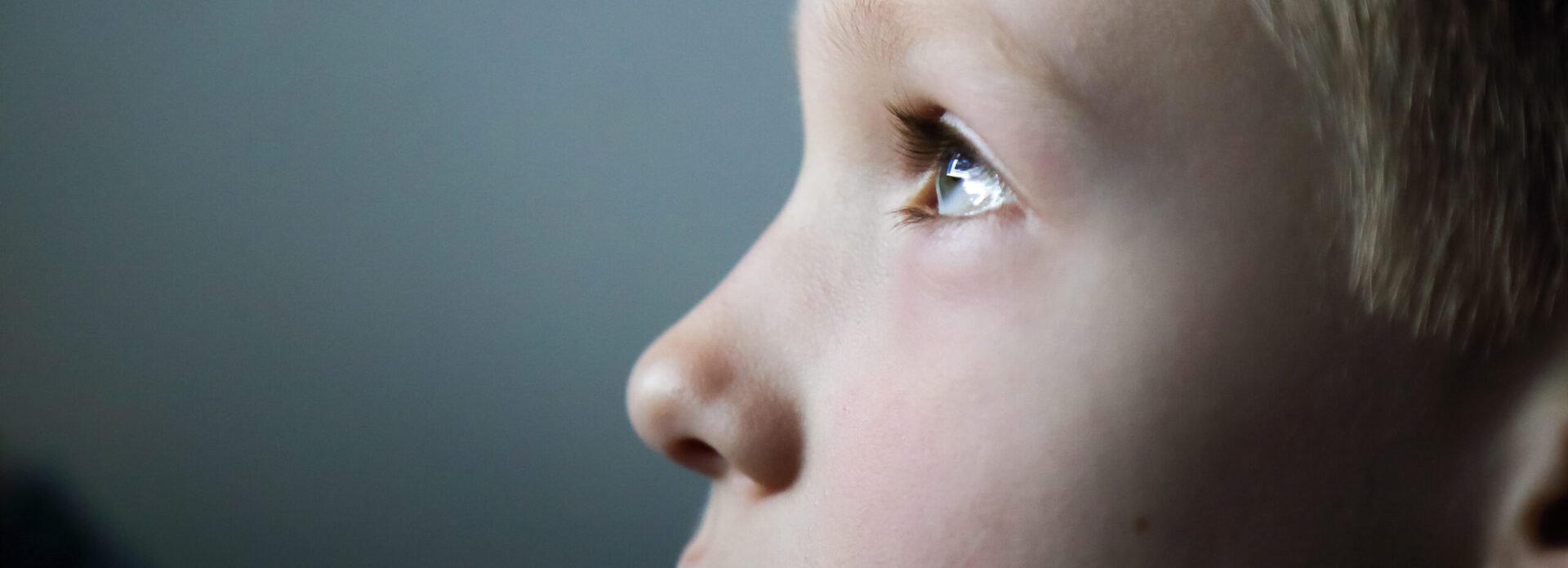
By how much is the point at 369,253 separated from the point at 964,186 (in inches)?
20.6

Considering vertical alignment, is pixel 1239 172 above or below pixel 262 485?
above

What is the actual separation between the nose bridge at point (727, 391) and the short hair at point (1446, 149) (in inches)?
6.8

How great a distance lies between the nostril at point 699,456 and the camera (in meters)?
0.41

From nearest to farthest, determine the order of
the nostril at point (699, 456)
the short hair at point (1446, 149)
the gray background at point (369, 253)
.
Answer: the short hair at point (1446, 149)
the nostril at point (699, 456)
the gray background at point (369, 253)

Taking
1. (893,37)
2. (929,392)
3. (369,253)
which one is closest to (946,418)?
(929,392)

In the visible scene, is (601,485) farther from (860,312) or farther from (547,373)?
(860,312)

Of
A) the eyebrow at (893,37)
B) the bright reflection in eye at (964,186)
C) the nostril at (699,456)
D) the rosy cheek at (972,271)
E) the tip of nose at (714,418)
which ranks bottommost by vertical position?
the nostril at (699,456)

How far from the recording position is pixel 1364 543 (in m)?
0.32

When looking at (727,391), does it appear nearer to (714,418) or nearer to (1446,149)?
(714,418)

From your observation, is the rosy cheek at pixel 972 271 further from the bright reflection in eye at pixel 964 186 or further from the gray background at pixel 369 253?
the gray background at pixel 369 253

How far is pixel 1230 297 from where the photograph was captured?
319mm

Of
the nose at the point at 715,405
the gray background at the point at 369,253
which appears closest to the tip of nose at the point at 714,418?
the nose at the point at 715,405

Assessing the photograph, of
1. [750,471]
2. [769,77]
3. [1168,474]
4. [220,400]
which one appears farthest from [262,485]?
[1168,474]

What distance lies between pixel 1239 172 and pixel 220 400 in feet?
2.23
